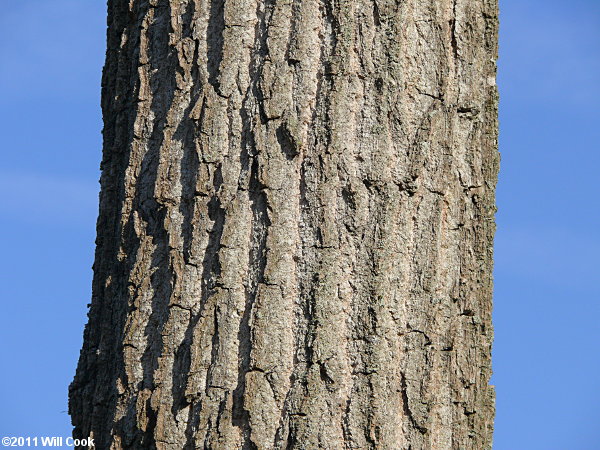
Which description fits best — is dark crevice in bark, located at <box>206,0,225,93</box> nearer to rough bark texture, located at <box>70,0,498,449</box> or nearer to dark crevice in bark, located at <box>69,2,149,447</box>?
rough bark texture, located at <box>70,0,498,449</box>

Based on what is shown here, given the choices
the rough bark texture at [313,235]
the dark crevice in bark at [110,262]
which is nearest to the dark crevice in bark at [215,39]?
the rough bark texture at [313,235]

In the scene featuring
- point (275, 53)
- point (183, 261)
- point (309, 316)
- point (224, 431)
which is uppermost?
point (275, 53)

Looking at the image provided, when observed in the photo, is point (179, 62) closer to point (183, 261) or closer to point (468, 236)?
point (183, 261)

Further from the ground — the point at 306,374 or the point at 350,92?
the point at 350,92

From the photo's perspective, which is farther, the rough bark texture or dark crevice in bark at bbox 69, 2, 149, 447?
dark crevice in bark at bbox 69, 2, 149, 447

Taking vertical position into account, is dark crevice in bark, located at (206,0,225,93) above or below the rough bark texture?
above

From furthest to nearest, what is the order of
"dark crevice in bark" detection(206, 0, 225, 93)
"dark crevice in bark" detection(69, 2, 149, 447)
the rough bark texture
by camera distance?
1. "dark crevice in bark" detection(69, 2, 149, 447)
2. "dark crevice in bark" detection(206, 0, 225, 93)
3. the rough bark texture

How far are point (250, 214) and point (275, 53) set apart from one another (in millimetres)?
407

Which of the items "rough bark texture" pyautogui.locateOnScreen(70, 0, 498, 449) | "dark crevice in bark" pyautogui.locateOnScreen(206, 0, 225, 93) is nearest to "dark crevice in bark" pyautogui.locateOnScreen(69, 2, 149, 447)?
"rough bark texture" pyautogui.locateOnScreen(70, 0, 498, 449)

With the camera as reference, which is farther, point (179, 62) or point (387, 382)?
point (179, 62)

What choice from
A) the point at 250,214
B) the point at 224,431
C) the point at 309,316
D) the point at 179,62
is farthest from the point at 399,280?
the point at 179,62

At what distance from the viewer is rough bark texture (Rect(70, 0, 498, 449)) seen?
236 centimetres

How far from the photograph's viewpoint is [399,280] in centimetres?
239

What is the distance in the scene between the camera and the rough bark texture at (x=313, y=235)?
7.74ft
